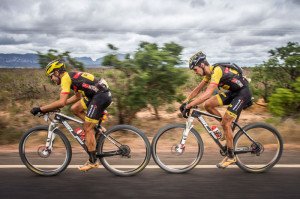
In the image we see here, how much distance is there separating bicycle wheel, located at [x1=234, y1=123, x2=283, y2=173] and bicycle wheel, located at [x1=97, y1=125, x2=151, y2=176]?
1.63 metres

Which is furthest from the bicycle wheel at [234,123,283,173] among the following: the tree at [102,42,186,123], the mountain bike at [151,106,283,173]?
the tree at [102,42,186,123]

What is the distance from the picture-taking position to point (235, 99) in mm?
5992

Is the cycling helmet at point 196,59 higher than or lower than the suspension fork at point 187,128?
higher

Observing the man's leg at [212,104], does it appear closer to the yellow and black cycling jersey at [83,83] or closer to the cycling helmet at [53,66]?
the yellow and black cycling jersey at [83,83]

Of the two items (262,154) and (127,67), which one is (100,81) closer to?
(262,154)

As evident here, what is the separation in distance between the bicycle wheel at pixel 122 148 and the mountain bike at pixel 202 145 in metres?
0.21

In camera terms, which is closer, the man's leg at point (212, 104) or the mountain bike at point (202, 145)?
the mountain bike at point (202, 145)

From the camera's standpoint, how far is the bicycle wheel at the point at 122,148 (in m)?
5.86

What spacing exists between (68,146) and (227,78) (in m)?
2.95

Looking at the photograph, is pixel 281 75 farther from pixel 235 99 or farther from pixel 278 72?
pixel 235 99

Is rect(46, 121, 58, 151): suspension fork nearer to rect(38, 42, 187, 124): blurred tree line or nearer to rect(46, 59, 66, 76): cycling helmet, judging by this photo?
rect(46, 59, 66, 76): cycling helmet

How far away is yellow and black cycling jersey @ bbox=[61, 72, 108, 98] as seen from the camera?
5695 millimetres

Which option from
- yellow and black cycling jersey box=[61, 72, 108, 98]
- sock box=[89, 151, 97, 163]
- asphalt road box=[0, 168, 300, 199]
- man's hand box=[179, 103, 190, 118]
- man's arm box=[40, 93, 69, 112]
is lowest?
asphalt road box=[0, 168, 300, 199]

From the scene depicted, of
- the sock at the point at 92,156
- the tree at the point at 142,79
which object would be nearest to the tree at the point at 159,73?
the tree at the point at 142,79
